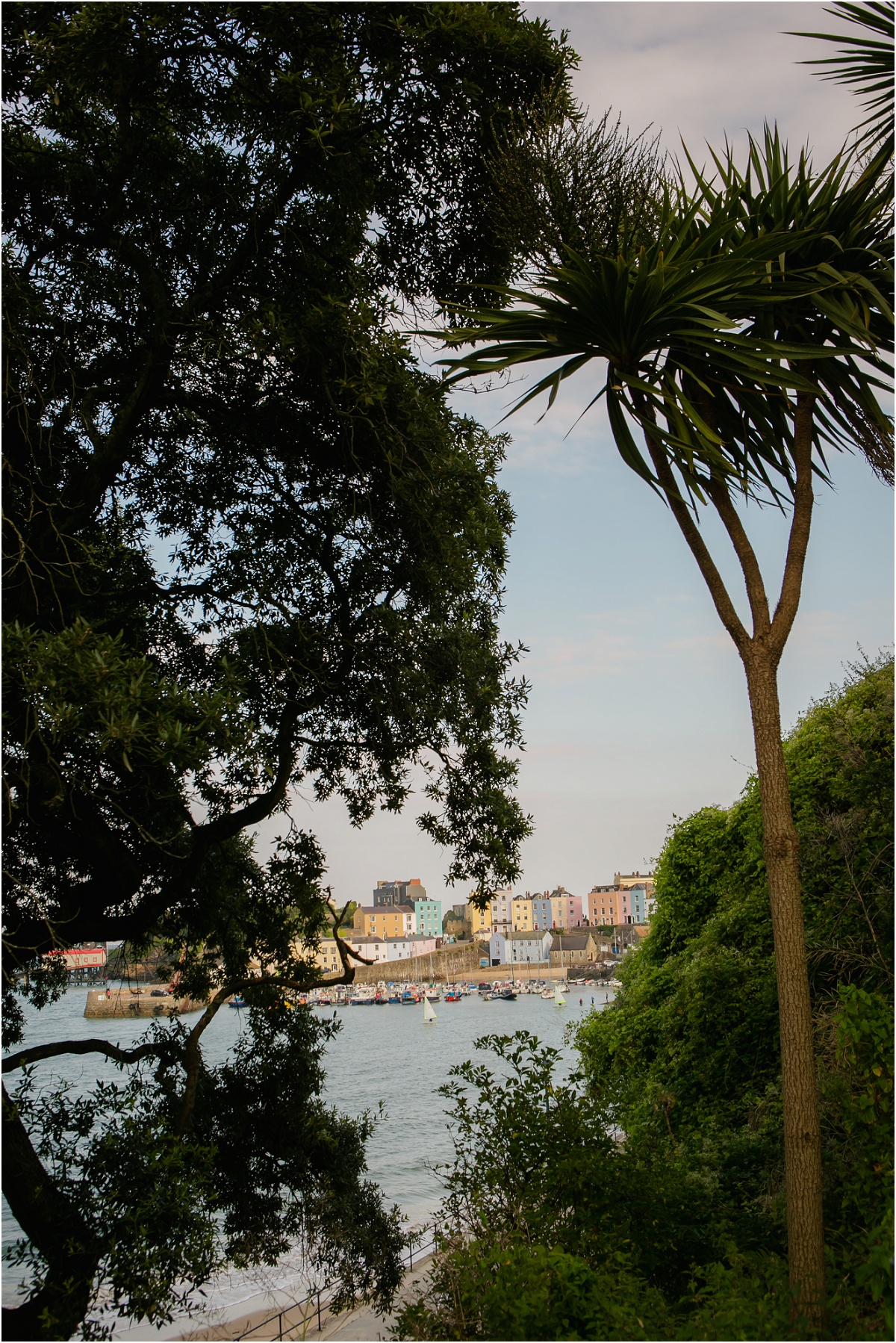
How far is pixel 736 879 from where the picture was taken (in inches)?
462

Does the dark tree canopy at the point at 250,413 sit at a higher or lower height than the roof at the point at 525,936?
higher

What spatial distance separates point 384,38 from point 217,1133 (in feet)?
21.8

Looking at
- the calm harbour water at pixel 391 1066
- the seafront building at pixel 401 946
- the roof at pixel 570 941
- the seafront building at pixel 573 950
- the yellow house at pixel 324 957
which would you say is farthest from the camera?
the roof at pixel 570 941

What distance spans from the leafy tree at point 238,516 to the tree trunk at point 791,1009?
1.84 metres

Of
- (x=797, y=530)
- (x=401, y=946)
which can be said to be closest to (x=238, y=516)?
(x=797, y=530)

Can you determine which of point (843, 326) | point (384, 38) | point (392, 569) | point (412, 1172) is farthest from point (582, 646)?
point (412, 1172)

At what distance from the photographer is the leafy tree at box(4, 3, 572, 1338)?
4.74m

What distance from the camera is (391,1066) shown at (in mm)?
39594

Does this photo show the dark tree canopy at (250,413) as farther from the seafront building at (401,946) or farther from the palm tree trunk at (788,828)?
the seafront building at (401,946)

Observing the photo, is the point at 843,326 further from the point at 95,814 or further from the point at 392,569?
the point at 95,814

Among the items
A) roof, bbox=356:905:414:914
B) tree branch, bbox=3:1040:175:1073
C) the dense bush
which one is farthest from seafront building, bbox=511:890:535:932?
tree branch, bbox=3:1040:175:1073

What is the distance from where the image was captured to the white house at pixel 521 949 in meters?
99.7

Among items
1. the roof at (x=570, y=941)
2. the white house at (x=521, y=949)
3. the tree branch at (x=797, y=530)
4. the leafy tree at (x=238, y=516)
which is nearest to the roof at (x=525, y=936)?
the white house at (x=521, y=949)

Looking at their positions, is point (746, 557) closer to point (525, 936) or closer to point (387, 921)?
point (387, 921)
